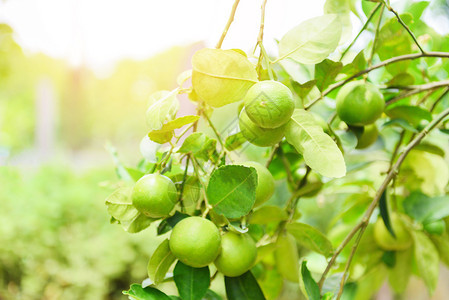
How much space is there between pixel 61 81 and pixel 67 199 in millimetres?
9395

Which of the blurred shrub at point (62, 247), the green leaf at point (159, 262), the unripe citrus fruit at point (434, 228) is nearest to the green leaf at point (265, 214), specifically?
the green leaf at point (159, 262)

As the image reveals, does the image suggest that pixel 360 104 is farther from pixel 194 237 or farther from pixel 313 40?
pixel 194 237

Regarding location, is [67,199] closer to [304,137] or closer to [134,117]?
[304,137]

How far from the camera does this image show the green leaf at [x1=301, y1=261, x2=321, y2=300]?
1.17 ft

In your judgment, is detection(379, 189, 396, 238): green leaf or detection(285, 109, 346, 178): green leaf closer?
detection(285, 109, 346, 178): green leaf

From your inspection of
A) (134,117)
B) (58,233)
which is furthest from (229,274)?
(134,117)

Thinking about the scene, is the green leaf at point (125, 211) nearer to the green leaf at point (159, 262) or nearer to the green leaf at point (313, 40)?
the green leaf at point (159, 262)

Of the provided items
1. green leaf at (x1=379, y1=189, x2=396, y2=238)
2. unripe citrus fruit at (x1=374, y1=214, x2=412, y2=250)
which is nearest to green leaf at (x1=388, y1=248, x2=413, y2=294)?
unripe citrus fruit at (x1=374, y1=214, x2=412, y2=250)

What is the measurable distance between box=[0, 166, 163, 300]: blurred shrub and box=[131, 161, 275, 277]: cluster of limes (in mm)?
1731

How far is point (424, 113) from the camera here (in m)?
0.48

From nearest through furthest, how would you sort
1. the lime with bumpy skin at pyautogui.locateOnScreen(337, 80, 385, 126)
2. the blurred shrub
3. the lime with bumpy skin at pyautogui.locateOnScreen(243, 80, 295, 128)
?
the lime with bumpy skin at pyautogui.locateOnScreen(243, 80, 295, 128) < the lime with bumpy skin at pyautogui.locateOnScreen(337, 80, 385, 126) < the blurred shrub

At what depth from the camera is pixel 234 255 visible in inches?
13.9

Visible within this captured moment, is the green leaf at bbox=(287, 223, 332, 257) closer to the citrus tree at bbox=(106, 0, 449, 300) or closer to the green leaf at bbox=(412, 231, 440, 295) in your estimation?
the citrus tree at bbox=(106, 0, 449, 300)

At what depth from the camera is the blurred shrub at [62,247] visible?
87.4 inches
